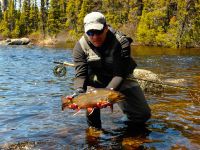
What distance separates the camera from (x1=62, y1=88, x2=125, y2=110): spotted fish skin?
670cm

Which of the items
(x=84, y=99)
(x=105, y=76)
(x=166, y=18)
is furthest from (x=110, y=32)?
(x=166, y=18)

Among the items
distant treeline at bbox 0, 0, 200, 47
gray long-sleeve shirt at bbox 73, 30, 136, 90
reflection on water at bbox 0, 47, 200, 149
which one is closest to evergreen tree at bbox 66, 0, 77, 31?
distant treeline at bbox 0, 0, 200, 47

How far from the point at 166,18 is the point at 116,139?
154 feet

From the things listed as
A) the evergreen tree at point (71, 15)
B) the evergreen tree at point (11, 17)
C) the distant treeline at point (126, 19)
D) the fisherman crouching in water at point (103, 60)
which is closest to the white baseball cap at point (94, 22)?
the fisherman crouching in water at point (103, 60)

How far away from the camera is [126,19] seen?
224 ft

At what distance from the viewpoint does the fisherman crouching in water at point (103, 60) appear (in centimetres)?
699

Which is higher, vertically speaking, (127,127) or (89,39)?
(89,39)

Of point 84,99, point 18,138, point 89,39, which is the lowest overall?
point 18,138

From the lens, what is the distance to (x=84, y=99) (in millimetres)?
6855

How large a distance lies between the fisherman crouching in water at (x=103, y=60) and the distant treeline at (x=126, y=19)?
134ft

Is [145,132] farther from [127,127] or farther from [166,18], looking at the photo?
[166,18]

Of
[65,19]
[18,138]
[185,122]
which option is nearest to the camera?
[18,138]

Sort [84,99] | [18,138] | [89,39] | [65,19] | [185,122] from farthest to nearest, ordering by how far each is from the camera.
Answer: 1. [65,19]
2. [185,122]
3. [18,138]
4. [89,39]
5. [84,99]

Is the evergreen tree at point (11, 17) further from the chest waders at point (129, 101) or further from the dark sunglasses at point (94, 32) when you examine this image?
the dark sunglasses at point (94, 32)
